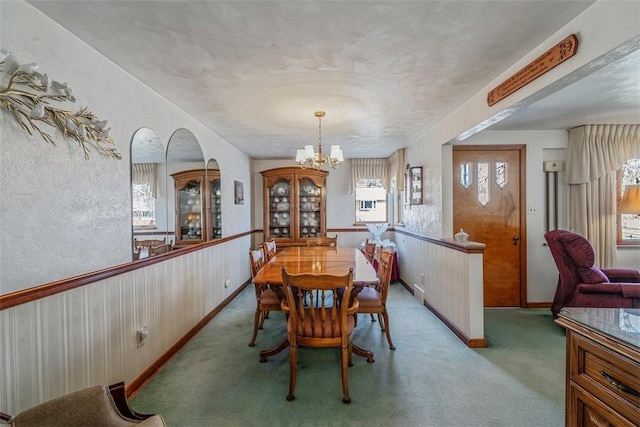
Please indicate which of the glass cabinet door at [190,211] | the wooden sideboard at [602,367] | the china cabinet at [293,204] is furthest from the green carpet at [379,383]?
the china cabinet at [293,204]

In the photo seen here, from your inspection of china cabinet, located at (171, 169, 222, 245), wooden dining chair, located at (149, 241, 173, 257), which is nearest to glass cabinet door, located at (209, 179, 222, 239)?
china cabinet, located at (171, 169, 222, 245)

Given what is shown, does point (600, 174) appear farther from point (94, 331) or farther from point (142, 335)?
point (94, 331)

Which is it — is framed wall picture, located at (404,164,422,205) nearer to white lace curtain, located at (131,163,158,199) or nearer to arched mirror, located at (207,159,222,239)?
arched mirror, located at (207,159,222,239)

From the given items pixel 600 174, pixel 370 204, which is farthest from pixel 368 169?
pixel 600 174

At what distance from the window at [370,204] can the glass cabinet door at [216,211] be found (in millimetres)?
2834

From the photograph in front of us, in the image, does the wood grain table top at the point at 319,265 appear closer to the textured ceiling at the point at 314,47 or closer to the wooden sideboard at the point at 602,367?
the wooden sideboard at the point at 602,367

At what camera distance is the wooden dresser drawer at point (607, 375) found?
917 mm

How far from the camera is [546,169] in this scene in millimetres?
3586

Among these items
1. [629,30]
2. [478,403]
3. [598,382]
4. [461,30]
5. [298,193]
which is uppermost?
[461,30]

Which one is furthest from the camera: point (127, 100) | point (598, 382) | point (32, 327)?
point (127, 100)

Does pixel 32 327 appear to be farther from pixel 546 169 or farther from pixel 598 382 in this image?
pixel 546 169

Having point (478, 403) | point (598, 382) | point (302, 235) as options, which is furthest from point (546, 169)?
point (302, 235)

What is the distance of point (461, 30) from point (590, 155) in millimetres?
3068

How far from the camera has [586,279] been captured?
2.75 meters
